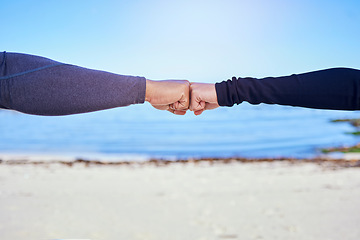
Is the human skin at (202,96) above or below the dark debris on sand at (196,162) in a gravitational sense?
above

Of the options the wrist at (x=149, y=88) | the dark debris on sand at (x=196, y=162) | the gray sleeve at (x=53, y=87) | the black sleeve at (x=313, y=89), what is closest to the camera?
the gray sleeve at (x=53, y=87)

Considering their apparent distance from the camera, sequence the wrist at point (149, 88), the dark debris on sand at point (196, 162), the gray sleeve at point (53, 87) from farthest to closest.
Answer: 1. the dark debris on sand at point (196, 162)
2. the wrist at point (149, 88)
3. the gray sleeve at point (53, 87)

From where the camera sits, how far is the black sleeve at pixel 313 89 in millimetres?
1270

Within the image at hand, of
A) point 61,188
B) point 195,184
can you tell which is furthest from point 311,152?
point 61,188

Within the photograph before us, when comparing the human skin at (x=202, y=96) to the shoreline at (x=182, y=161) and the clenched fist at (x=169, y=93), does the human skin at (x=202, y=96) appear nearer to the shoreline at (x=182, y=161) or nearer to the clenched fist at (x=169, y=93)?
the clenched fist at (x=169, y=93)

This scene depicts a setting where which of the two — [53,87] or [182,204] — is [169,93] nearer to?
→ [53,87]

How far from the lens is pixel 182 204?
3705mm

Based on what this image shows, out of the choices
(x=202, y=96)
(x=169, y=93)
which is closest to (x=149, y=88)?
(x=169, y=93)

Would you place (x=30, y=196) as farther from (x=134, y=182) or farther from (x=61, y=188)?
(x=134, y=182)

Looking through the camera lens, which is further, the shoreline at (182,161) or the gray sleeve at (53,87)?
the shoreline at (182,161)

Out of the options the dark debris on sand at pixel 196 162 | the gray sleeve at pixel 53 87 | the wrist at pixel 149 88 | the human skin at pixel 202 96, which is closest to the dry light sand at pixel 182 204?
the dark debris on sand at pixel 196 162

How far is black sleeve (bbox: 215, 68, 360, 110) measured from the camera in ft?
4.17

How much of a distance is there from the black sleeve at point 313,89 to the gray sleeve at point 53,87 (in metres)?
0.51

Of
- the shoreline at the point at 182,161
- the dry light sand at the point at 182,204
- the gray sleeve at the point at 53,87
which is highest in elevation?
the gray sleeve at the point at 53,87
